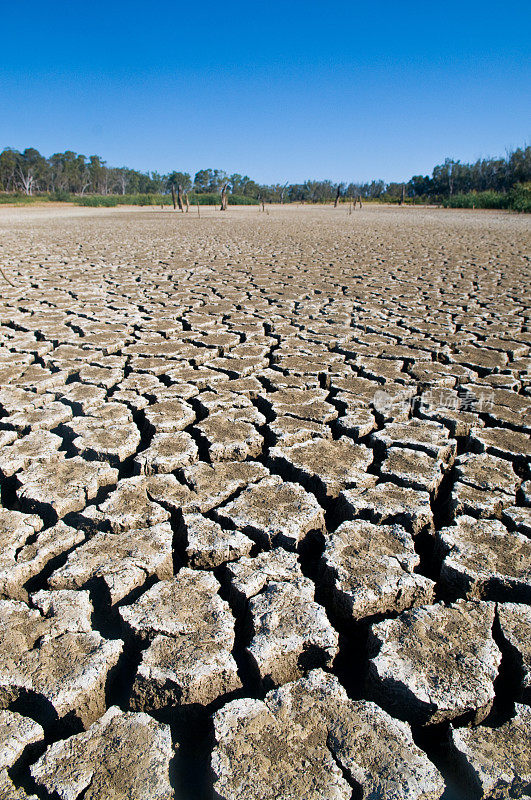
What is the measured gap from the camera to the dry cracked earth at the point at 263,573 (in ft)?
3.45

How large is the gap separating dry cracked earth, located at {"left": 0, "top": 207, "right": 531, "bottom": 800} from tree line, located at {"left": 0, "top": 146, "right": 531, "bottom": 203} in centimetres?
3585

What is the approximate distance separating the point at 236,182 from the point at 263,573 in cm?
6653

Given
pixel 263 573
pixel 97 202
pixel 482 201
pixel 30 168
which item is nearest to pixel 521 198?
pixel 482 201

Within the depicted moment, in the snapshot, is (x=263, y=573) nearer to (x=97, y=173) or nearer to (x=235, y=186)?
(x=235, y=186)

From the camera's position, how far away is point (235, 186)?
63.2m

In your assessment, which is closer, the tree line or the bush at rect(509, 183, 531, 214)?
the bush at rect(509, 183, 531, 214)

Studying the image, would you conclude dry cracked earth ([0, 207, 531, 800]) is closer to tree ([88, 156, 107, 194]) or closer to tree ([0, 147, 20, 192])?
tree ([0, 147, 20, 192])

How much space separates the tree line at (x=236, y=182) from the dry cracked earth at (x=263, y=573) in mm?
35849

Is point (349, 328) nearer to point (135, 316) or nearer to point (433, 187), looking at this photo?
point (135, 316)

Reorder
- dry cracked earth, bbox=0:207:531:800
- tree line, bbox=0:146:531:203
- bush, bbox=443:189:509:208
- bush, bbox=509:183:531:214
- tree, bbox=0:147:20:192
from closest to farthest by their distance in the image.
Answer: dry cracked earth, bbox=0:207:531:800
bush, bbox=509:183:531:214
bush, bbox=443:189:509:208
tree line, bbox=0:146:531:203
tree, bbox=0:147:20:192

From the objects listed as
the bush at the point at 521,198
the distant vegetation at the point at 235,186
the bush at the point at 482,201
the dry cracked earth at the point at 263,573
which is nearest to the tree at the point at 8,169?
the distant vegetation at the point at 235,186

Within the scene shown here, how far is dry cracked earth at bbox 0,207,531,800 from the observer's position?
1.05 meters

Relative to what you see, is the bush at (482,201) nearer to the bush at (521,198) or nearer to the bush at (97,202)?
the bush at (521,198)

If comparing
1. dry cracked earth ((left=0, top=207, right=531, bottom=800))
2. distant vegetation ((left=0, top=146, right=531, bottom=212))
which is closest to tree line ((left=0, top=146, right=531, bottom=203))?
distant vegetation ((left=0, top=146, right=531, bottom=212))
